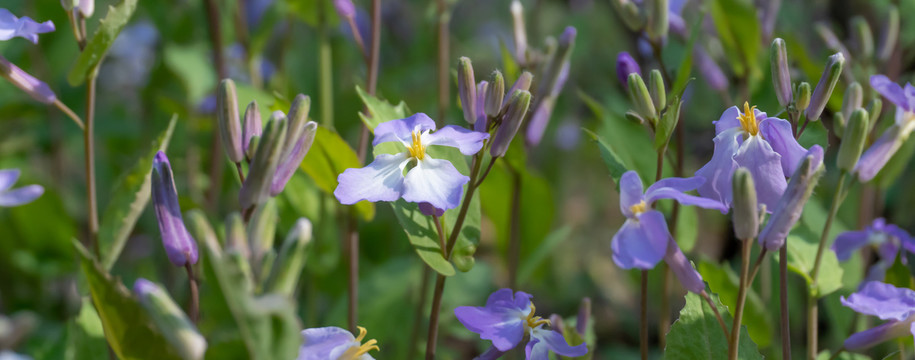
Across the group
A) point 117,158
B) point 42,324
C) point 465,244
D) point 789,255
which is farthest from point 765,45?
point 117,158

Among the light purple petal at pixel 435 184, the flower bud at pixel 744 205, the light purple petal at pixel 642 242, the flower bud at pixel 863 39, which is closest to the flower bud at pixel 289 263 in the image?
the light purple petal at pixel 435 184

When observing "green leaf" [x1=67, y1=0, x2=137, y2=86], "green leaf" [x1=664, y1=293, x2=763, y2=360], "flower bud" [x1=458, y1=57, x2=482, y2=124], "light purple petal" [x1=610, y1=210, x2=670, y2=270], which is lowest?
"green leaf" [x1=664, y1=293, x2=763, y2=360]

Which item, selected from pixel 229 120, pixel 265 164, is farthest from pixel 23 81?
pixel 265 164

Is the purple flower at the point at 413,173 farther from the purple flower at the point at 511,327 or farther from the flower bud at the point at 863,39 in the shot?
the flower bud at the point at 863,39

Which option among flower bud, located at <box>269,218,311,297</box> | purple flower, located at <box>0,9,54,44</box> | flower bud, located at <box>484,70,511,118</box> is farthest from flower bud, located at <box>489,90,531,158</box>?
purple flower, located at <box>0,9,54,44</box>

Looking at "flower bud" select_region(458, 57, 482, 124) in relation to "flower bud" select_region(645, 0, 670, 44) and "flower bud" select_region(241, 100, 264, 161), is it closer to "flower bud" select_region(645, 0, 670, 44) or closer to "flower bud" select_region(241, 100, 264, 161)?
"flower bud" select_region(241, 100, 264, 161)

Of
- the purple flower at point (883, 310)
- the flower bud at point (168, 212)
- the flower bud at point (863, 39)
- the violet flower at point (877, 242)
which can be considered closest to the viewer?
the flower bud at point (168, 212)

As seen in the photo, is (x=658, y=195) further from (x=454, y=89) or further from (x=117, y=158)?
(x=117, y=158)
